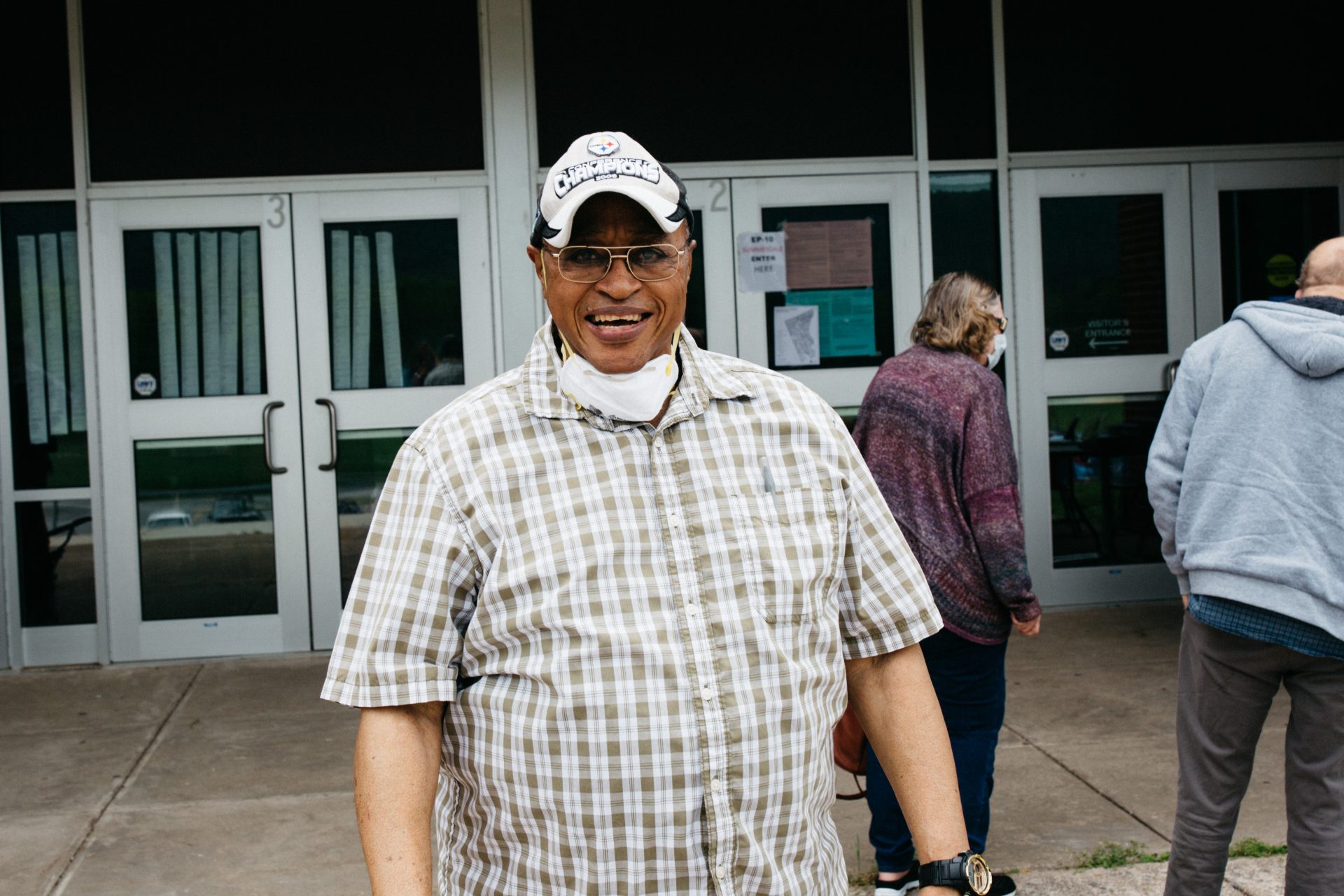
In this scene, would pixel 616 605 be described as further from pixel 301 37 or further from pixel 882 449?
pixel 301 37

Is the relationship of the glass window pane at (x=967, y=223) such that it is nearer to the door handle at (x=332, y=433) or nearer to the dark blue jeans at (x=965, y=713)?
the door handle at (x=332, y=433)

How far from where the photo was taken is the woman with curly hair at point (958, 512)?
3.54m

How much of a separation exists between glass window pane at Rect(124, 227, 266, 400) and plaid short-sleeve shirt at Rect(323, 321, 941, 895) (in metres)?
5.21

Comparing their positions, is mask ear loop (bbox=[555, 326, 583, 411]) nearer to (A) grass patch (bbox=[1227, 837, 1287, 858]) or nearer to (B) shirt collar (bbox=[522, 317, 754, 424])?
(B) shirt collar (bbox=[522, 317, 754, 424])

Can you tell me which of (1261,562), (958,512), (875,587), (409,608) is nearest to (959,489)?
(958,512)

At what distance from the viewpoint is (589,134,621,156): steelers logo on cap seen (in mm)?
1874

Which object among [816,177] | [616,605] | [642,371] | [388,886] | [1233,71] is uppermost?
[1233,71]

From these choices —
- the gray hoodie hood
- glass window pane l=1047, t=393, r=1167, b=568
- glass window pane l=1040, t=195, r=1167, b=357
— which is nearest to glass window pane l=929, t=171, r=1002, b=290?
glass window pane l=1040, t=195, r=1167, b=357

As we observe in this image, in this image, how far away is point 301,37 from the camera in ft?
22.3

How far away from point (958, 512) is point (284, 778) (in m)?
2.87

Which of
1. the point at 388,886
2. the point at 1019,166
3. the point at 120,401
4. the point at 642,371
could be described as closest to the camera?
the point at 388,886

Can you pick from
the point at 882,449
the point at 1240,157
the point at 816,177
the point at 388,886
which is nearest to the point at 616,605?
the point at 388,886

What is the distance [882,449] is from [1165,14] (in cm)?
489

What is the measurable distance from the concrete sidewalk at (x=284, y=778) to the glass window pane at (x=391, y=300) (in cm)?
154
